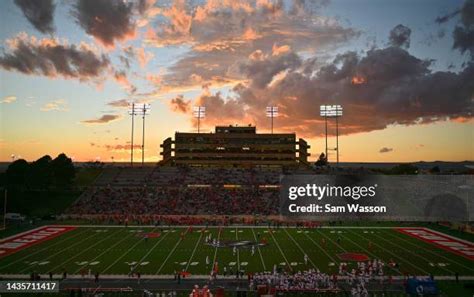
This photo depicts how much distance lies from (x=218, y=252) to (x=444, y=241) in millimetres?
20018

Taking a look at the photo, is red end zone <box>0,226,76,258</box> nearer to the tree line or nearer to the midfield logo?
the midfield logo

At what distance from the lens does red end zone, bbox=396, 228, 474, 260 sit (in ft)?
106

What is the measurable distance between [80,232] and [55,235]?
2368mm

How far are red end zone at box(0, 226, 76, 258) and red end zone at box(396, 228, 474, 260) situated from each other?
33122 millimetres

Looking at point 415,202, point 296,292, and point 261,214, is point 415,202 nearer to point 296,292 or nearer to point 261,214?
point 261,214

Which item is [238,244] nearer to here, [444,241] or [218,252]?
[218,252]

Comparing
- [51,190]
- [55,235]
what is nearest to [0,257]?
[55,235]

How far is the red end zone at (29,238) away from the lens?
107ft

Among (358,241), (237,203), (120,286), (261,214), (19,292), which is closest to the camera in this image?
(19,292)

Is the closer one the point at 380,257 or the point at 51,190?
the point at 380,257

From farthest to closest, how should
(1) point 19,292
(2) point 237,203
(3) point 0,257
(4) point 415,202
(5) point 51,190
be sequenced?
(5) point 51,190
(2) point 237,203
(4) point 415,202
(3) point 0,257
(1) point 19,292

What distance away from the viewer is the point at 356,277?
942 inches

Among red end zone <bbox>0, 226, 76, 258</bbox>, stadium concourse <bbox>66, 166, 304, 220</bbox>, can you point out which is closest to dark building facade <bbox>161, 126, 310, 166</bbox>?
stadium concourse <bbox>66, 166, 304, 220</bbox>

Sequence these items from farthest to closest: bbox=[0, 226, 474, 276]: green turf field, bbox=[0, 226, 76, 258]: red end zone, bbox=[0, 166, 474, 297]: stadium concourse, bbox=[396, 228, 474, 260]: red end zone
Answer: bbox=[0, 226, 76, 258]: red end zone
bbox=[396, 228, 474, 260]: red end zone
bbox=[0, 226, 474, 276]: green turf field
bbox=[0, 166, 474, 297]: stadium concourse
